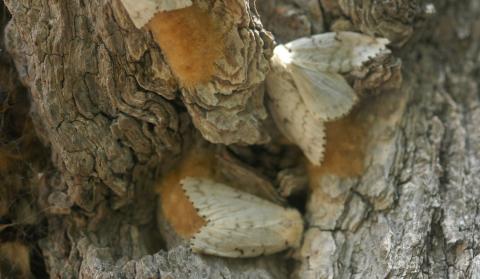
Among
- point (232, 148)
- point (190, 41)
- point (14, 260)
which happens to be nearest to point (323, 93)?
point (232, 148)

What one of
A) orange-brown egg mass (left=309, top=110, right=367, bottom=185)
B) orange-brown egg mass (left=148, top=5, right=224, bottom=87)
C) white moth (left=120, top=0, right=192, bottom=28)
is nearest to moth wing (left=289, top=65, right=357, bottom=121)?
orange-brown egg mass (left=309, top=110, right=367, bottom=185)

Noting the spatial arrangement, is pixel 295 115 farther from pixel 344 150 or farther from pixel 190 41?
pixel 190 41

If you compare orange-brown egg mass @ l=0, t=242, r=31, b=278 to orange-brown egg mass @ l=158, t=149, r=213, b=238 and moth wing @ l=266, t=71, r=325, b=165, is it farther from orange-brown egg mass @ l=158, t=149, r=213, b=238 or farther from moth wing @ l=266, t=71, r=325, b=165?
moth wing @ l=266, t=71, r=325, b=165

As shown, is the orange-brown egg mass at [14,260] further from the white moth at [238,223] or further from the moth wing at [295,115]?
the moth wing at [295,115]

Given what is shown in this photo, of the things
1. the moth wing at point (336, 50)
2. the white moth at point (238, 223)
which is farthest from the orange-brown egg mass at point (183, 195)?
Answer: the moth wing at point (336, 50)

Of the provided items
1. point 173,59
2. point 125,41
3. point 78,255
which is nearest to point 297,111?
point 173,59

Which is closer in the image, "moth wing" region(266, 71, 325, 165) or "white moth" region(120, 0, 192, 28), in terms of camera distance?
"white moth" region(120, 0, 192, 28)
